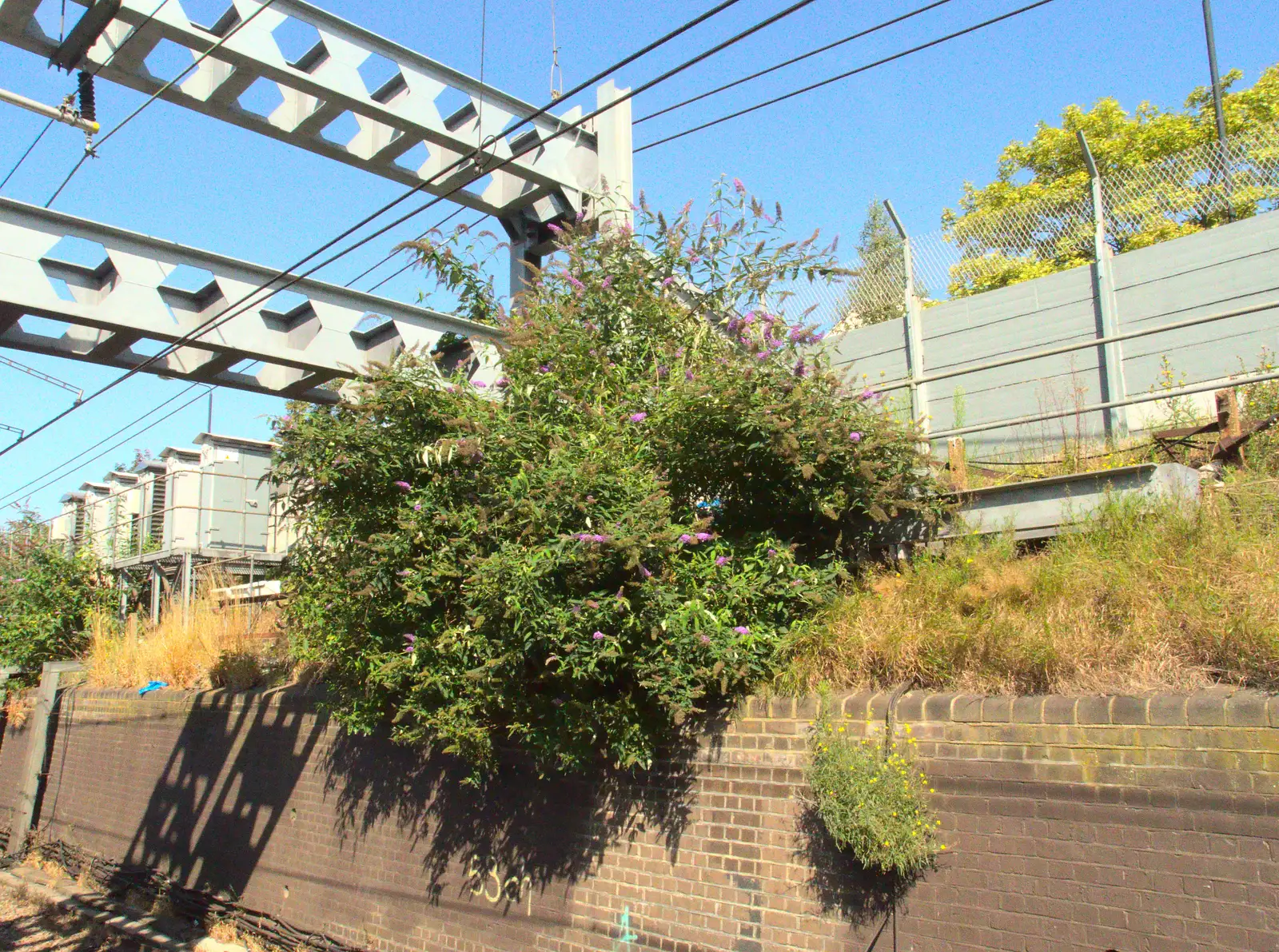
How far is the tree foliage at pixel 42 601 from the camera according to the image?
18.1 meters

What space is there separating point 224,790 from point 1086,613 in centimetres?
1003

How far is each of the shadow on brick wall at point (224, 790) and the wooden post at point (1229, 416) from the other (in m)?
8.68

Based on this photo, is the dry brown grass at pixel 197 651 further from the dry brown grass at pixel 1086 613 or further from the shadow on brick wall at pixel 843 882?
the dry brown grass at pixel 1086 613

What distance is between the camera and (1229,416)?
26.4 ft

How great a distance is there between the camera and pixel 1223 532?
21.1 ft

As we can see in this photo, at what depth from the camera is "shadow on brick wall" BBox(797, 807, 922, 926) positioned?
624cm

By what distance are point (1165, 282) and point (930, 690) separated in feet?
20.9

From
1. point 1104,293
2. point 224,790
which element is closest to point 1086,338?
point 1104,293

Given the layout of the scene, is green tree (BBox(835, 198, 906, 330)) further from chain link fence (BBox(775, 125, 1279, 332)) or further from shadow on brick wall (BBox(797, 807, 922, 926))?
shadow on brick wall (BBox(797, 807, 922, 926))

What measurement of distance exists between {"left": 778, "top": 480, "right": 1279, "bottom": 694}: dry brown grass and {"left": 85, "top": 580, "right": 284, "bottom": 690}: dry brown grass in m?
8.57

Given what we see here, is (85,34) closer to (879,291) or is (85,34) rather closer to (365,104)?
(365,104)

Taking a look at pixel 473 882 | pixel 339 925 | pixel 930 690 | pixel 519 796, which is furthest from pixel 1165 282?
pixel 339 925

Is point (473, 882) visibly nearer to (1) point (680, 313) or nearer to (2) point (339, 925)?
(2) point (339, 925)

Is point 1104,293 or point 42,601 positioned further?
point 42,601
